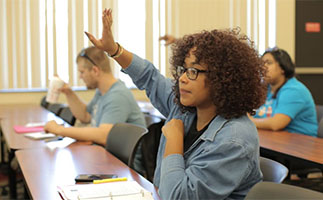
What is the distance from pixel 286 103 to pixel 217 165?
77.6 inches

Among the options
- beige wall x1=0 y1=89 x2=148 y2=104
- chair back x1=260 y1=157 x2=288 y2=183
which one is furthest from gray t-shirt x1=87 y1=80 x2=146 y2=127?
beige wall x1=0 y1=89 x2=148 y2=104

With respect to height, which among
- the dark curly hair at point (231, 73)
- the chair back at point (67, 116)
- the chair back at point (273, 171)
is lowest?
the chair back at point (67, 116)

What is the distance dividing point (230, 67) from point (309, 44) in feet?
16.4

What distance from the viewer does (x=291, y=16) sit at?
5945 millimetres

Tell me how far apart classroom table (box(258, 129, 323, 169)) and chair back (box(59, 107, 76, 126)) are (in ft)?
6.02

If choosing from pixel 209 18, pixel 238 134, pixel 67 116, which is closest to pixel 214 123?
pixel 238 134

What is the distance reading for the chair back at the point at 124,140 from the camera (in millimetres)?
2322

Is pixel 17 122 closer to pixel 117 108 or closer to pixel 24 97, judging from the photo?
pixel 117 108

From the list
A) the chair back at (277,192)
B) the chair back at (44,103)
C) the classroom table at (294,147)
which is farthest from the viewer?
the chair back at (44,103)

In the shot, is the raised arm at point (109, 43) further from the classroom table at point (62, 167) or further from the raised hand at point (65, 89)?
the raised hand at point (65, 89)

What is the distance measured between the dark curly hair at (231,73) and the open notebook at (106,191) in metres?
0.42

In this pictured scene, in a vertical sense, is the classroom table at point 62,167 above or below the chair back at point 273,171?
below

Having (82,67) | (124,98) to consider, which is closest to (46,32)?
(82,67)

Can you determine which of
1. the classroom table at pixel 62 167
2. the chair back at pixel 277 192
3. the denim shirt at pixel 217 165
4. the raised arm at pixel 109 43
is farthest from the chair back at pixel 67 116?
the chair back at pixel 277 192
